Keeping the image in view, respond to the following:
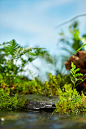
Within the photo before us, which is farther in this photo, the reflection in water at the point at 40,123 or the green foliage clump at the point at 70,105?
the green foliage clump at the point at 70,105

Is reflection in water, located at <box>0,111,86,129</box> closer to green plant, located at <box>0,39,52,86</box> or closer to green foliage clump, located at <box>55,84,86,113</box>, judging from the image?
green foliage clump, located at <box>55,84,86,113</box>

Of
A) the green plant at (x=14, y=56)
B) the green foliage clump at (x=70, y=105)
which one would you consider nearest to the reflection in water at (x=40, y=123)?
the green foliage clump at (x=70, y=105)

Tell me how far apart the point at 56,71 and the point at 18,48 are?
3.12 m

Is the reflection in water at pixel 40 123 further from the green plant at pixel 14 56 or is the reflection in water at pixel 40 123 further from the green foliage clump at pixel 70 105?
the green plant at pixel 14 56

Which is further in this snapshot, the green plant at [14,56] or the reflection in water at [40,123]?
the green plant at [14,56]

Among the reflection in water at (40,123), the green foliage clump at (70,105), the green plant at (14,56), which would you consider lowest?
the reflection in water at (40,123)

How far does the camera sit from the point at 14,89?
218 inches

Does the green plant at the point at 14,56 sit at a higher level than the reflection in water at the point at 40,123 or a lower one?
higher

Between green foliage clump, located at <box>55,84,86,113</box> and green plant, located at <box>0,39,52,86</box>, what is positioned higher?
green plant, located at <box>0,39,52,86</box>

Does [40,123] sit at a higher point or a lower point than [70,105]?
lower

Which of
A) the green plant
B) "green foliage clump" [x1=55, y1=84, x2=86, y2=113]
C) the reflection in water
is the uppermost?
the green plant

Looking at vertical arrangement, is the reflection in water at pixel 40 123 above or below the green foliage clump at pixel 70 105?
below

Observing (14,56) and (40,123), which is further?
(14,56)

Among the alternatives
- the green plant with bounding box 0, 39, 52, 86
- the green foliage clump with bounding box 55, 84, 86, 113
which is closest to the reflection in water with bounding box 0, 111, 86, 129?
the green foliage clump with bounding box 55, 84, 86, 113
